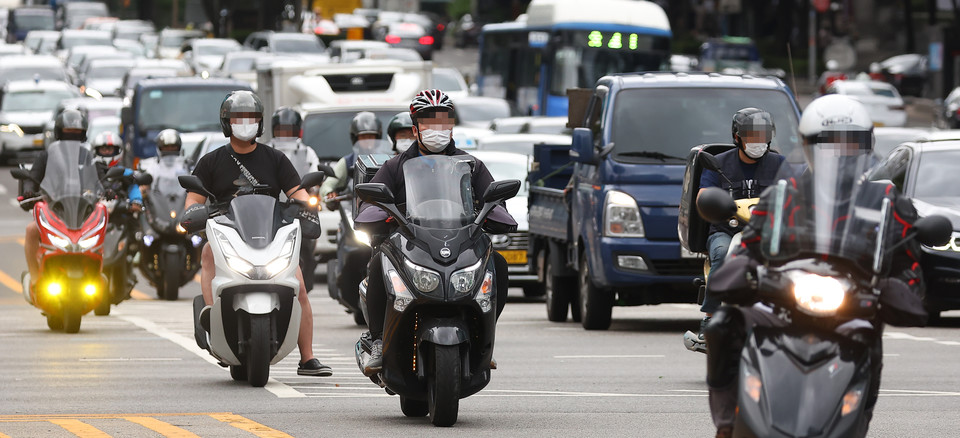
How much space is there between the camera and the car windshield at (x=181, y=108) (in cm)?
2989

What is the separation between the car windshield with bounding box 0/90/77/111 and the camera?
4538 cm

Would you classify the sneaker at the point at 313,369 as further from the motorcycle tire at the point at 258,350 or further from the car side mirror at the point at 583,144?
the car side mirror at the point at 583,144

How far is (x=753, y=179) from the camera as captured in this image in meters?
11.7

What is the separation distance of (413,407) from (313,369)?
6.54 feet

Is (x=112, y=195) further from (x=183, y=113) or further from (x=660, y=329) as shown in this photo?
(x=183, y=113)

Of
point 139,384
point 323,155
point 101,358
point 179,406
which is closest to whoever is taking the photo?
point 179,406

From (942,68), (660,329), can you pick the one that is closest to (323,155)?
(660,329)

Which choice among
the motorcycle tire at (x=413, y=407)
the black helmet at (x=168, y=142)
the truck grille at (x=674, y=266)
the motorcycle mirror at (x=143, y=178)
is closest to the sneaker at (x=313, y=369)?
the motorcycle tire at (x=413, y=407)

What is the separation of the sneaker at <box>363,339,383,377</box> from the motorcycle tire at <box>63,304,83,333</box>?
6337 millimetres

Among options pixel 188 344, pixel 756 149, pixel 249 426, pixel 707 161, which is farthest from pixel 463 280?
pixel 188 344

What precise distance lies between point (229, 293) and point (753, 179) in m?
2.96

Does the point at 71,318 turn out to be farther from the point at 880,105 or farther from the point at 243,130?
the point at 880,105

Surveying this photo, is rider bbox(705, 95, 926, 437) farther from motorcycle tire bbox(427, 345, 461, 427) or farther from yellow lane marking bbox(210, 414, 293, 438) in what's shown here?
yellow lane marking bbox(210, 414, 293, 438)

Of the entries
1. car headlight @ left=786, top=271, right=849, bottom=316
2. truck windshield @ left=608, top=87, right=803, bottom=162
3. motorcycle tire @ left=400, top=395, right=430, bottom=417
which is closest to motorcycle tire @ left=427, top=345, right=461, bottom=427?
motorcycle tire @ left=400, top=395, right=430, bottom=417
